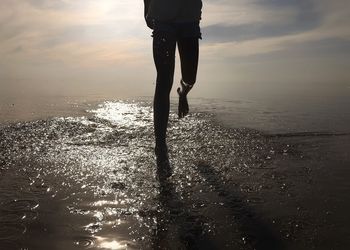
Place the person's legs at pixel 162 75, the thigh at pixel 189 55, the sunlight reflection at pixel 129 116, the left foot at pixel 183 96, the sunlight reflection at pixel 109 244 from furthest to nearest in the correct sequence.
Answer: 1. the sunlight reflection at pixel 129 116
2. the left foot at pixel 183 96
3. the thigh at pixel 189 55
4. the person's legs at pixel 162 75
5. the sunlight reflection at pixel 109 244

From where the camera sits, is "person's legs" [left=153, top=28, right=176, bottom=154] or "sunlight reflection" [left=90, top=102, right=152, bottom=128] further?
"sunlight reflection" [left=90, top=102, right=152, bottom=128]

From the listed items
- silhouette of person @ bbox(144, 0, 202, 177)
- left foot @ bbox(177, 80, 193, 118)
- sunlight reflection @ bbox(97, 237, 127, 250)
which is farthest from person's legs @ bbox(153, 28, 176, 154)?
sunlight reflection @ bbox(97, 237, 127, 250)

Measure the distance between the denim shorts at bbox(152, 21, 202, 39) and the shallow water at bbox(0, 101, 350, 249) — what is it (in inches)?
47.3

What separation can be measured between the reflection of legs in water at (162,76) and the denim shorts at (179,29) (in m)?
0.04

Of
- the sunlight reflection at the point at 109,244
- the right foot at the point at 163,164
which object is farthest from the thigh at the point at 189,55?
the sunlight reflection at the point at 109,244

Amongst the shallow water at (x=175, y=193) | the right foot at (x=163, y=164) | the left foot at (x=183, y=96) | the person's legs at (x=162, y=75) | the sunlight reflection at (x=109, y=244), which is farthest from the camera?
the left foot at (x=183, y=96)

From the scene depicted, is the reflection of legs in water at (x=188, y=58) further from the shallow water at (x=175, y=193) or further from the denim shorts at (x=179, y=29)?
the shallow water at (x=175, y=193)

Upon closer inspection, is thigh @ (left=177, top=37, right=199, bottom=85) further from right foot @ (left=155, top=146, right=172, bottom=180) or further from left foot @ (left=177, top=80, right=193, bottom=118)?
right foot @ (left=155, top=146, right=172, bottom=180)

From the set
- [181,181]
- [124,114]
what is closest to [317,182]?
[181,181]

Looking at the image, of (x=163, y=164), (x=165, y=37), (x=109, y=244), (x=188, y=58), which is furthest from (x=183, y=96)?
(x=109, y=244)

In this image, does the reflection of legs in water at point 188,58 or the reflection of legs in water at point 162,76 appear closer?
the reflection of legs in water at point 162,76

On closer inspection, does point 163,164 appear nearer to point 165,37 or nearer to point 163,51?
point 163,51

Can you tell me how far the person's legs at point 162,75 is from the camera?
403 cm

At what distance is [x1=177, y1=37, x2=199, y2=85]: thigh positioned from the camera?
4.32 metres
